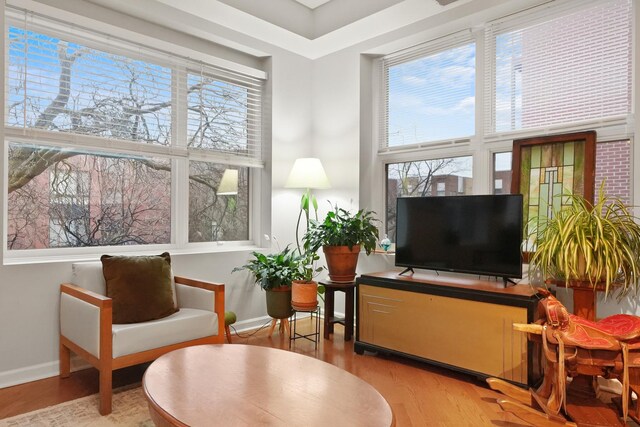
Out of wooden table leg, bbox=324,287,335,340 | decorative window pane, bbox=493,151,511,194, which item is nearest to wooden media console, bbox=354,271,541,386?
wooden table leg, bbox=324,287,335,340

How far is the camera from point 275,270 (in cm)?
368

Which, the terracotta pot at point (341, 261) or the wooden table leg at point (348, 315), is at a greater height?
the terracotta pot at point (341, 261)

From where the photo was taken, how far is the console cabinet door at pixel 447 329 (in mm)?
2641

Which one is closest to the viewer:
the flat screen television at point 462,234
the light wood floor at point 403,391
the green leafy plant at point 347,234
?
the light wood floor at point 403,391

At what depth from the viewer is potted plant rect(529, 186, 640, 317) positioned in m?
2.39

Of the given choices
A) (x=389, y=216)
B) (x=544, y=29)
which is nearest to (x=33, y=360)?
(x=389, y=216)

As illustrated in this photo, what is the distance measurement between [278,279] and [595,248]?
7.55ft

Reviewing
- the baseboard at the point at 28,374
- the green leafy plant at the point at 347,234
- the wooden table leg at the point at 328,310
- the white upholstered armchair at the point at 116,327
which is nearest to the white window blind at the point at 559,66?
the green leafy plant at the point at 347,234

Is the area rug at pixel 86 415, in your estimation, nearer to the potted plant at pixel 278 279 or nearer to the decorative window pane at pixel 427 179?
the potted plant at pixel 278 279

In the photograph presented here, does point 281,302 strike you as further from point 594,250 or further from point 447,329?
point 594,250

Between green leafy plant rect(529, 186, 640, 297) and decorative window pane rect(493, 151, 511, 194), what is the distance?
0.76 meters

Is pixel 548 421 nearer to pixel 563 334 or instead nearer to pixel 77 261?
pixel 563 334

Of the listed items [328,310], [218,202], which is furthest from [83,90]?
[328,310]

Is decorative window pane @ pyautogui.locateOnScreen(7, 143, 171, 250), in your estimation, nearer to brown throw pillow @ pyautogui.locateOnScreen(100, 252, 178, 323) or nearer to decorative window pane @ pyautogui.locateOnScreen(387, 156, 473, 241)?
brown throw pillow @ pyautogui.locateOnScreen(100, 252, 178, 323)
